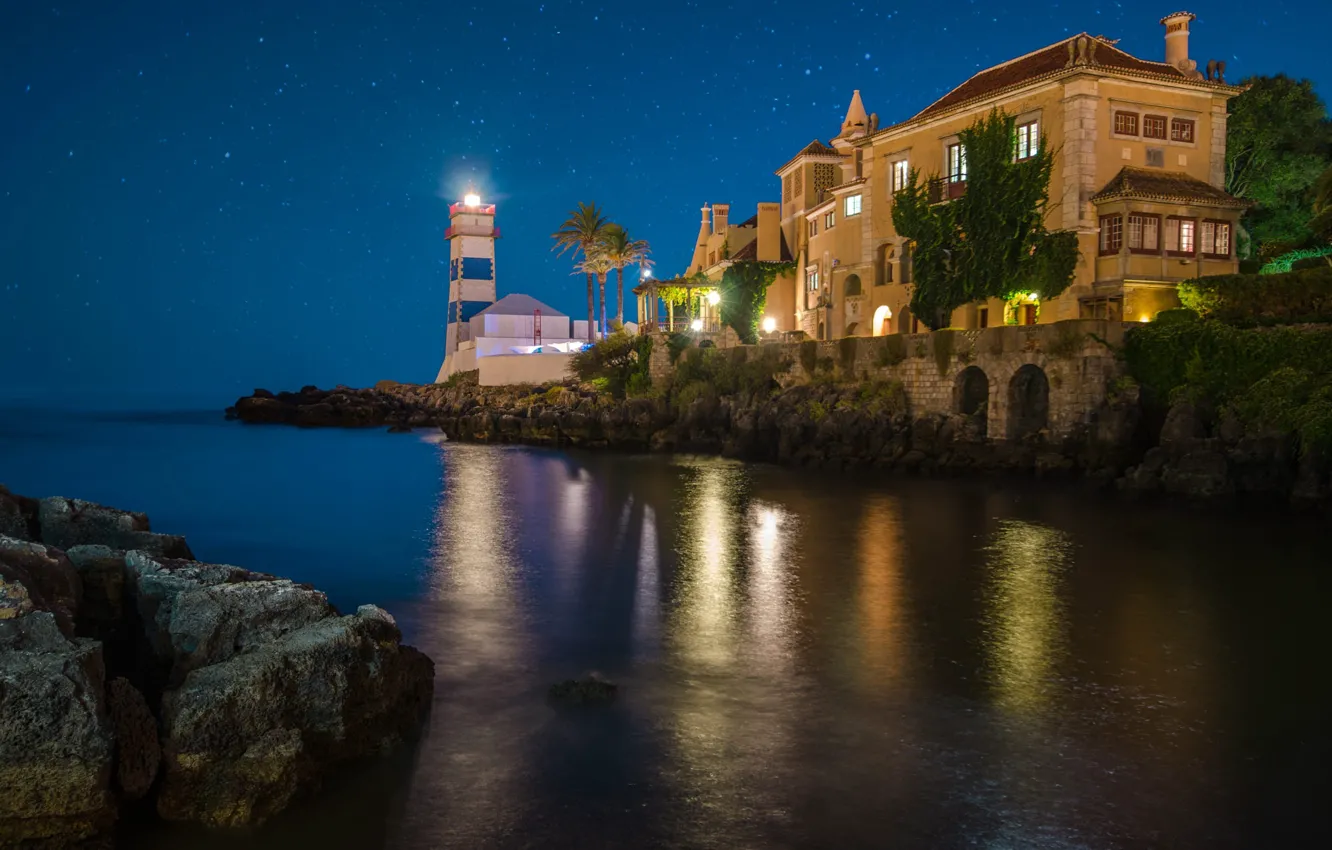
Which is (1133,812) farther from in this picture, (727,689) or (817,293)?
(817,293)

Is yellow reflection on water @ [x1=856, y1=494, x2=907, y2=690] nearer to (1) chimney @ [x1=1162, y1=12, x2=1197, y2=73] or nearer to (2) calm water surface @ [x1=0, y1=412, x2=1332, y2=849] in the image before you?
(2) calm water surface @ [x1=0, y1=412, x2=1332, y2=849]

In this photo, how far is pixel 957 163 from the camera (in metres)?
40.9

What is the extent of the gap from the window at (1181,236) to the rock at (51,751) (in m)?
38.3

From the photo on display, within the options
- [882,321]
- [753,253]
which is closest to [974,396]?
[882,321]

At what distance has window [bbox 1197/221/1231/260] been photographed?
3700cm

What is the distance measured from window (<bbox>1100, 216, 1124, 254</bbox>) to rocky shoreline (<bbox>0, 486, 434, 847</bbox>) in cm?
3360

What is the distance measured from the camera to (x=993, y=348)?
35.1 meters

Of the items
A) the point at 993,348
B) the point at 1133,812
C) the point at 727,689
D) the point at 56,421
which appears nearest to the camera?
the point at 1133,812

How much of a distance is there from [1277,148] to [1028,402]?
20.1 m

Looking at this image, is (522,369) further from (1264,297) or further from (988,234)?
(1264,297)

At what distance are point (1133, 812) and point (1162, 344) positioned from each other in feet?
85.6

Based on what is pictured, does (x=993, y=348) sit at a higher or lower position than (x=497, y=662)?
higher

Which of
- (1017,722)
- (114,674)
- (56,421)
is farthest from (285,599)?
(56,421)

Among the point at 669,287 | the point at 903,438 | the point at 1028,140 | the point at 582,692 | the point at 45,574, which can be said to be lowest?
the point at 582,692
